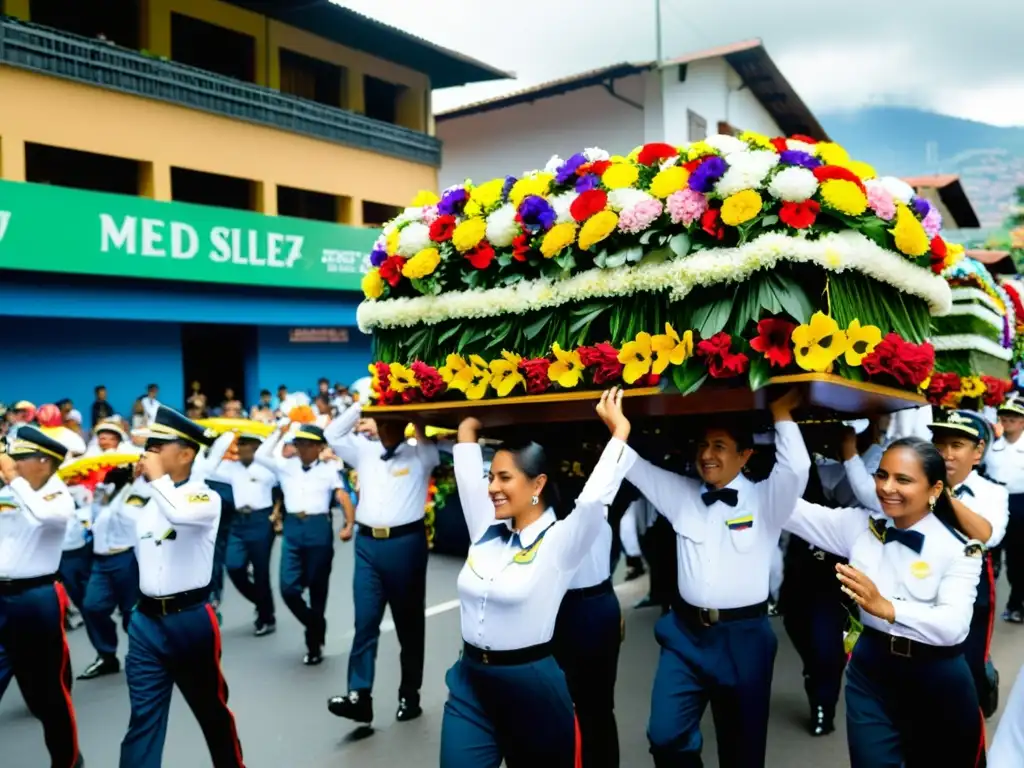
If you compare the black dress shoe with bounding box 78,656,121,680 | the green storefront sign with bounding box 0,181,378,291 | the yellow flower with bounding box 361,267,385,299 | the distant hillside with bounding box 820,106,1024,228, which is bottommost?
the black dress shoe with bounding box 78,656,121,680

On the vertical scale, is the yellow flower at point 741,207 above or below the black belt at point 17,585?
above

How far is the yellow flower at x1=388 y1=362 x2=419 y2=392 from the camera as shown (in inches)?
156

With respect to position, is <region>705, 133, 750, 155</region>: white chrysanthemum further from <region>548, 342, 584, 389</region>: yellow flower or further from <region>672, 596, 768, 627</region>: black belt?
<region>672, 596, 768, 627</region>: black belt

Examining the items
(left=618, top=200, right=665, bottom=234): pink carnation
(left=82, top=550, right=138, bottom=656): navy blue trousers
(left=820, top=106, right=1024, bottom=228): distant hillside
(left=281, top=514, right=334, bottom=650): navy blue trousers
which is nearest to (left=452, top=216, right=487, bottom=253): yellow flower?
(left=618, top=200, right=665, bottom=234): pink carnation

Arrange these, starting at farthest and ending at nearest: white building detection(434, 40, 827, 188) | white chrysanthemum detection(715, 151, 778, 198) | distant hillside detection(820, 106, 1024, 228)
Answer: distant hillside detection(820, 106, 1024, 228)
white building detection(434, 40, 827, 188)
white chrysanthemum detection(715, 151, 778, 198)

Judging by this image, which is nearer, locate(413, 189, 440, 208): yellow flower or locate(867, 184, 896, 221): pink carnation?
locate(867, 184, 896, 221): pink carnation

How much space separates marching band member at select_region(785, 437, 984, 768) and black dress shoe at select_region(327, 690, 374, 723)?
107 inches

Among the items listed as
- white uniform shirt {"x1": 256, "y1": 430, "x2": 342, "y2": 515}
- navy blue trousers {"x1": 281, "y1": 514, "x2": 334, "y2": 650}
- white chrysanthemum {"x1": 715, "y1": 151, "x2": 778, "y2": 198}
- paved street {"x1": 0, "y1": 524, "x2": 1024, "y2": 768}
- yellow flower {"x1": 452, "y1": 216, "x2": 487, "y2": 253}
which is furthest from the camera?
white uniform shirt {"x1": 256, "y1": 430, "x2": 342, "y2": 515}

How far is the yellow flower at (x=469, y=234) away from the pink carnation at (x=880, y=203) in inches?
56.2

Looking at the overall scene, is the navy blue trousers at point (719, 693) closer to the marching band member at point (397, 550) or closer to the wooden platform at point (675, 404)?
the wooden platform at point (675, 404)

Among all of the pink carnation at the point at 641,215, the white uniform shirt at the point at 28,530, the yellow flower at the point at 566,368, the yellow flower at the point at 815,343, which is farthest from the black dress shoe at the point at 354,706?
the yellow flower at the point at 815,343

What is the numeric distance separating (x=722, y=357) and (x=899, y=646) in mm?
1179

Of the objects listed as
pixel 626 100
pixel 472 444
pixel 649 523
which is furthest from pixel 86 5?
pixel 472 444

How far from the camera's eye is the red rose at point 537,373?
3.57 metres
